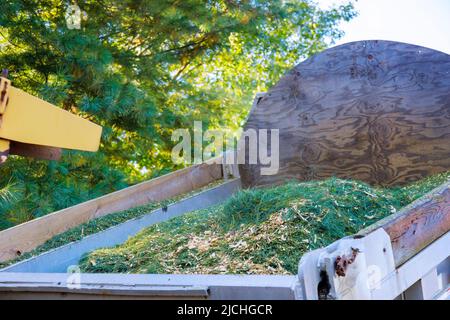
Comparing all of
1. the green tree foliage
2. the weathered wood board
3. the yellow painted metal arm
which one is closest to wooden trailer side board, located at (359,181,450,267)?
the yellow painted metal arm

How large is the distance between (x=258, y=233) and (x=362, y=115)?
72.5 inches

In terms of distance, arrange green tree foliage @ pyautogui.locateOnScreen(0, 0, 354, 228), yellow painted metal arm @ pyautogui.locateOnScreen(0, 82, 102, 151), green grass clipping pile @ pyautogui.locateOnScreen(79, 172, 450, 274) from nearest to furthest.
Result: yellow painted metal arm @ pyautogui.locateOnScreen(0, 82, 102, 151) → green grass clipping pile @ pyautogui.locateOnScreen(79, 172, 450, 274) → green tree foliage @ pyautogui.locateOnScreen(0, 0, 354, 228)

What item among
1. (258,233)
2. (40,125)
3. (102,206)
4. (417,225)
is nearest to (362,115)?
(102,206)

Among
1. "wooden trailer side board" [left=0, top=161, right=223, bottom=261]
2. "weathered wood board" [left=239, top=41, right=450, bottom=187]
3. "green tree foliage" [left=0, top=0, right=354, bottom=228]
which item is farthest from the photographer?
"green tree foliage" [left=0, top=0, right=354, bottom=228]

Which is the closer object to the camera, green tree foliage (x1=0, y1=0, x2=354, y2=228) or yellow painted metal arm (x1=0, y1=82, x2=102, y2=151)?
yellow painted metal arm (x1=0, y1=82, x2=102, y2=151)

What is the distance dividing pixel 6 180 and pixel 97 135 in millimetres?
3797

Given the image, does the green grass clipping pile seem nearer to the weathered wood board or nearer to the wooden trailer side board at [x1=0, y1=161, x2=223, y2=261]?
the wooden trailer side board at [x1=0, y1=161, x2=223, y2=261]

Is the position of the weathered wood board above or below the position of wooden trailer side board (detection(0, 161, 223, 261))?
above

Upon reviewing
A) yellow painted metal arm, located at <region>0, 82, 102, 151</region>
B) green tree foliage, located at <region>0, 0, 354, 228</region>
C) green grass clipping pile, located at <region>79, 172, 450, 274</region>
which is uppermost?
green tree foliage, located at <region>0, 0, 354, 228</region>

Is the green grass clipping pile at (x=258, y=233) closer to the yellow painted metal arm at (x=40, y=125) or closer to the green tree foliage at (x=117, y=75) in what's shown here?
the yellow painted metal arm at (x=40, y=125)

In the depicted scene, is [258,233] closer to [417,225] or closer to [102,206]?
[417,225]

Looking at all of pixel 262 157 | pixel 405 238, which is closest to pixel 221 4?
pixel 262 157

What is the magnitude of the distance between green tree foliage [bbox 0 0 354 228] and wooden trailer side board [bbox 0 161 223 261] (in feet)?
4.97

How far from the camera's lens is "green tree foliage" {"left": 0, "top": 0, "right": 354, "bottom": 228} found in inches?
236
